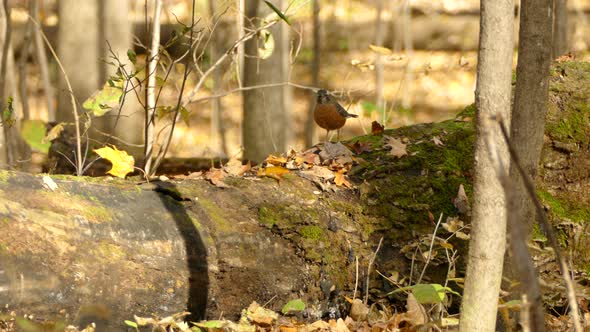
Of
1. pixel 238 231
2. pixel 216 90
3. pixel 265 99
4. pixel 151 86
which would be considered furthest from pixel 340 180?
pixel 216 90

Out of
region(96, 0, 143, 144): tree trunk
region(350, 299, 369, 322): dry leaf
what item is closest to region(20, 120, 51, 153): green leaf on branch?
region(350, 299, 369, 322): dry leaf

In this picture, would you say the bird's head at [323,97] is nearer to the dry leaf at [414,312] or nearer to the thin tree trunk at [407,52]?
the dry leaf at [414,312]

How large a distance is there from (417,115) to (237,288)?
13245 mm

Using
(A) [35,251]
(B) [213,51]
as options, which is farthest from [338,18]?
(A) [35,251]

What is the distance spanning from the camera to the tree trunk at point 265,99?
298 inches

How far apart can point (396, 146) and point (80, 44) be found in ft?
18.5

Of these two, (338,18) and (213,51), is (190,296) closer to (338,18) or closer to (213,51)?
(213,51)

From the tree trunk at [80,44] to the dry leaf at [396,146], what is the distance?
17.5 feet

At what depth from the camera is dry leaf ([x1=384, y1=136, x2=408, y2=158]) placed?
151 inches

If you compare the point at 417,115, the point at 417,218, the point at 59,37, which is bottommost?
the point at 417,115

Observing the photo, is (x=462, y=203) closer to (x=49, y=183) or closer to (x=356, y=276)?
(x=356, y=276)

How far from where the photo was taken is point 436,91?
16125mm

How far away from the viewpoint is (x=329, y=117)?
4625 mm

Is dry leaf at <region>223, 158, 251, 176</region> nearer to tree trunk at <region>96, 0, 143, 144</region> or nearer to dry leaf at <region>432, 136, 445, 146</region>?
dry leaf at <region>432, 136, 445, 146</region>
